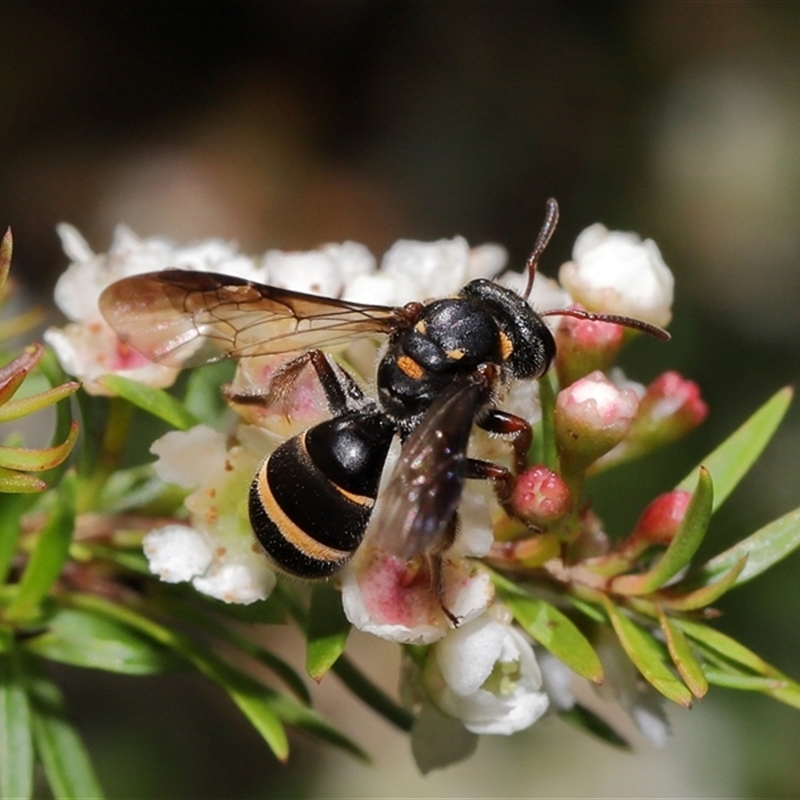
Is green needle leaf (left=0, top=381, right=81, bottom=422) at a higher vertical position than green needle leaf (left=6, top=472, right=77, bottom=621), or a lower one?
higher

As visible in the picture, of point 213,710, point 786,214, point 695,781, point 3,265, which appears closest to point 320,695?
point 213,710

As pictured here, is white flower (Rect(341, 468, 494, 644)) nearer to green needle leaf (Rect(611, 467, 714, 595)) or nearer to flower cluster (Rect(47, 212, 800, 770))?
flower cluster (Rect(47, 212, 800, 770))

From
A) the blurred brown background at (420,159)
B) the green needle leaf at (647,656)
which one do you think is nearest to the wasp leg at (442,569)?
the green needle leaf at (647,656)

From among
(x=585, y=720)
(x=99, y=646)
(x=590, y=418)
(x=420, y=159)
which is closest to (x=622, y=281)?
(x=590, y=418)

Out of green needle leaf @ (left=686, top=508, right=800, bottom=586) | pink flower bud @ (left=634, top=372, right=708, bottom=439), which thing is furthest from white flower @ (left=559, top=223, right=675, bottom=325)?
green needle leaf @ (left=686, top=508, right=800, bottom=586)

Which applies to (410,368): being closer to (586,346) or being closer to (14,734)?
(586,346)

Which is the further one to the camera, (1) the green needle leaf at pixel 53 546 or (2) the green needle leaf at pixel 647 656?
(1) the green needle leaf at pixel 53 546

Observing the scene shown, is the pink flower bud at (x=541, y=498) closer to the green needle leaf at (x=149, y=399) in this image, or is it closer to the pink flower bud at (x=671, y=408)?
the pink flower bud at (x=671, y=408)
